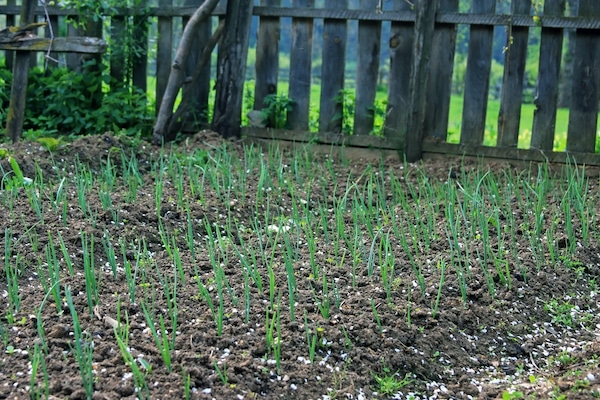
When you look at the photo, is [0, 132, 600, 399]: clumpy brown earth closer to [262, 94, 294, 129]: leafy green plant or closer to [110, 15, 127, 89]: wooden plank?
[262, 94, 294, 129]: leafy green plant

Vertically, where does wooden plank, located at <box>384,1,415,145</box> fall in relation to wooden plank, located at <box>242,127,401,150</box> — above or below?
above

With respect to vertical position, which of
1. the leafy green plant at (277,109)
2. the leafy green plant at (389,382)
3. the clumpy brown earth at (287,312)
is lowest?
the leafy green plant at (389,382)

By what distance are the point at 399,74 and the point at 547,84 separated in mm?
1083

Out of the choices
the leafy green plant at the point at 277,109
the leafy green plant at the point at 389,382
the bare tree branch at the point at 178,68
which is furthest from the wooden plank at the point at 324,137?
the leafy green plant at the point at 389,382

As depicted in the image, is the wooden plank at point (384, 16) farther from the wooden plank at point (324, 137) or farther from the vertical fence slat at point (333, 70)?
the wooden plank at point (324, 137)

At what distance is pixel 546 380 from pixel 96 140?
3711 millimetres

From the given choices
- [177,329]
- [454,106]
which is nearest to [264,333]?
[177,329]

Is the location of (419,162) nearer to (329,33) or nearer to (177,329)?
(329,33)

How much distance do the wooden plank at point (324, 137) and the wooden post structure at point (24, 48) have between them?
54.9 inches

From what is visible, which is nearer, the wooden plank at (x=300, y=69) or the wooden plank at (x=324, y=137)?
the wooden plank at (x=324, y=137)

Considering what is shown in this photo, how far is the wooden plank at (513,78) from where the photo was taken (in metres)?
5.73

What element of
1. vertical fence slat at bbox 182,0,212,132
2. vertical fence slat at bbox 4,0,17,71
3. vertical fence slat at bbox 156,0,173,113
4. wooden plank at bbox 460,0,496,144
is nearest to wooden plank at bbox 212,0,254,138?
vertical fence slat at bbox 182,0,212,132

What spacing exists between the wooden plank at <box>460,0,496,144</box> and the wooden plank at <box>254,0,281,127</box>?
60.4 inches

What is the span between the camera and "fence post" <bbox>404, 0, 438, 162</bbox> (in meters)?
5.81
